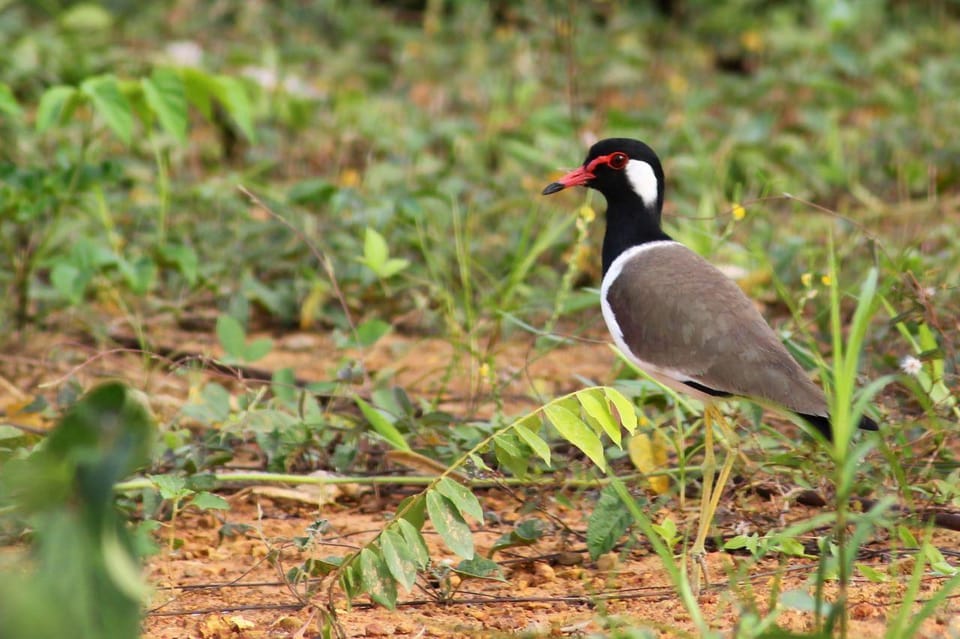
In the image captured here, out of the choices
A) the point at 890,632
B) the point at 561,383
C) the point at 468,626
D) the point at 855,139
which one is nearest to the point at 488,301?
the point at 561,383

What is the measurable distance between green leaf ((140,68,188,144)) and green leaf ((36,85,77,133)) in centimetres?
26

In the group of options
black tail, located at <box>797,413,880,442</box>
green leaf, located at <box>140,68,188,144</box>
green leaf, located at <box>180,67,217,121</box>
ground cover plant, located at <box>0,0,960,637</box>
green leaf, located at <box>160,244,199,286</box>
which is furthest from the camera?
green leaf, located at <box>180,67,217,121</box>

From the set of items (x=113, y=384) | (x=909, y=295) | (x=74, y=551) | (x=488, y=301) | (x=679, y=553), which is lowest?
(x=679, y=553)

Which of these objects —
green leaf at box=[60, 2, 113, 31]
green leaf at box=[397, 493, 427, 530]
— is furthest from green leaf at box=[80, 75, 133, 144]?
green leaf at box=[60, 2, 113, 31]

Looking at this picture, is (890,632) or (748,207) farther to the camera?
(748,207)

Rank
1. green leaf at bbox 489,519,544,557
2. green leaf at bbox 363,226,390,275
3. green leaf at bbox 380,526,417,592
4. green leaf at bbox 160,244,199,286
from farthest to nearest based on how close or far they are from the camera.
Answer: green leaf at bbox 160,244,199,286 < green leaf at bbox 363,226,390,275 < green leaf at bbox 489,519,544,557 < green leaf at bbox 380,526,417,592

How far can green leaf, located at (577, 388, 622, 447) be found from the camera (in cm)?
327

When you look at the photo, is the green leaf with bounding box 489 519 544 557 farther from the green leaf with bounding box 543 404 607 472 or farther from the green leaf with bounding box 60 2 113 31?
the green leaf with bounding box 60 2 113 31

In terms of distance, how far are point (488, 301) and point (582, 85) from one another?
344cm

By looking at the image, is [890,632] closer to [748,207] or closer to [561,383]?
[561,383]

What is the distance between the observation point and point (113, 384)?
85.2 inches

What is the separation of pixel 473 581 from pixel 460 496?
0.51m

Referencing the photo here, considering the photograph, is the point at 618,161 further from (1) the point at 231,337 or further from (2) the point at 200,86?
(2) the point at 200,86

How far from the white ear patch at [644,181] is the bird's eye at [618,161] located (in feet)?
0.07
